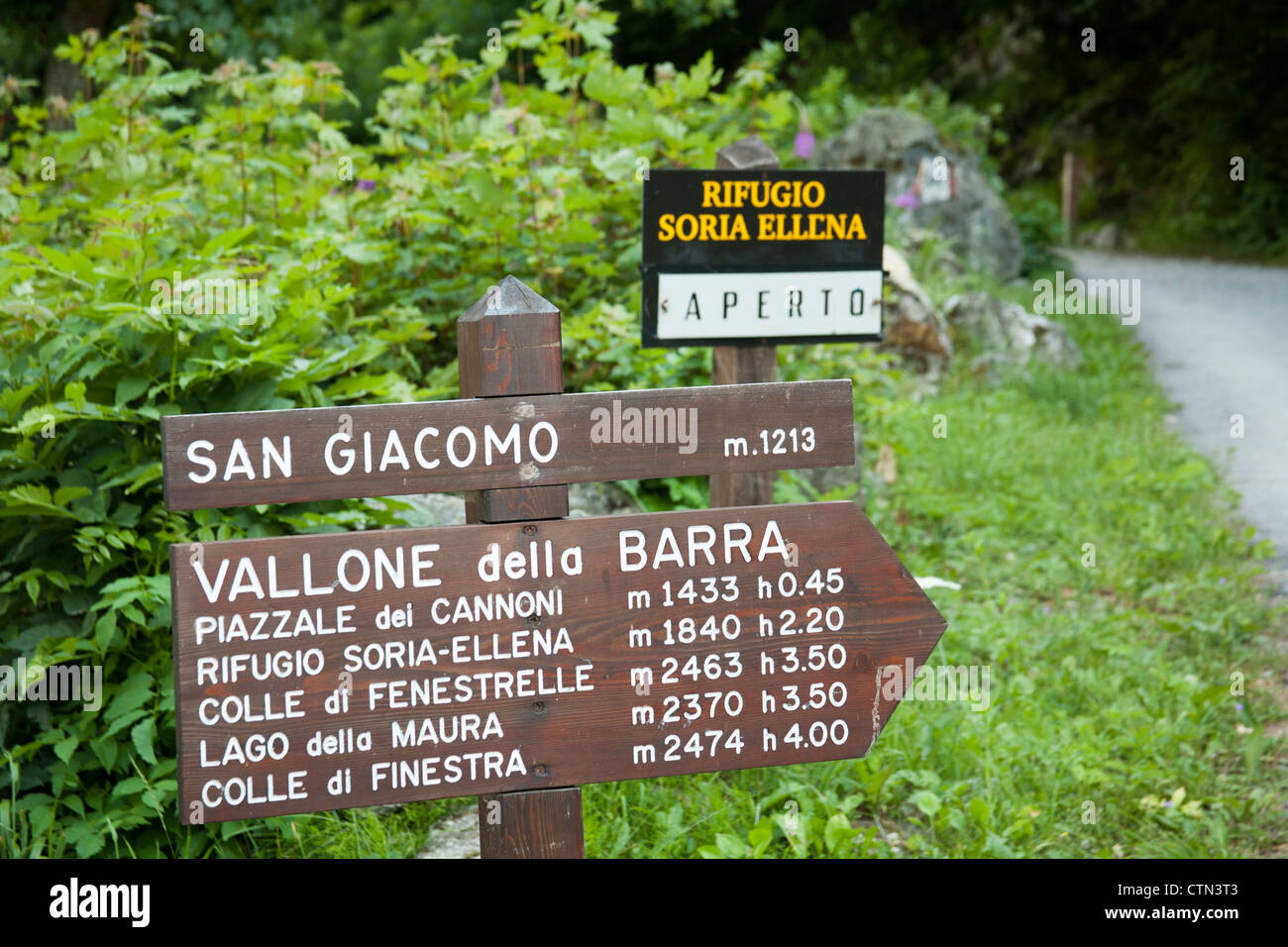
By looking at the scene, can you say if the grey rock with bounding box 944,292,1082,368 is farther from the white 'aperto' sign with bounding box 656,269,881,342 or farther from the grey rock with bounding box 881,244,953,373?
the white 'aperto' sign with bounding box 656,269,881,342

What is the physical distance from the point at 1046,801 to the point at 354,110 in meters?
15.5

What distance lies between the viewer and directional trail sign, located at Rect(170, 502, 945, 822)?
1.79 m

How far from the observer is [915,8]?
2533 centimetres

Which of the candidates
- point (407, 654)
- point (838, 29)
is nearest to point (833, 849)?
point (407, 654)

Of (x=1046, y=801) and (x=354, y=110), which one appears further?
(x=354, y=110)

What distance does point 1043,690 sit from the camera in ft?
13.2

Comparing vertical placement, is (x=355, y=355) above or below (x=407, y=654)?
above

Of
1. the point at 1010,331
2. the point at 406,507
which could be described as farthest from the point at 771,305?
the point at 1010,331

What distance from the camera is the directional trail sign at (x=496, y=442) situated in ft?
5.95
